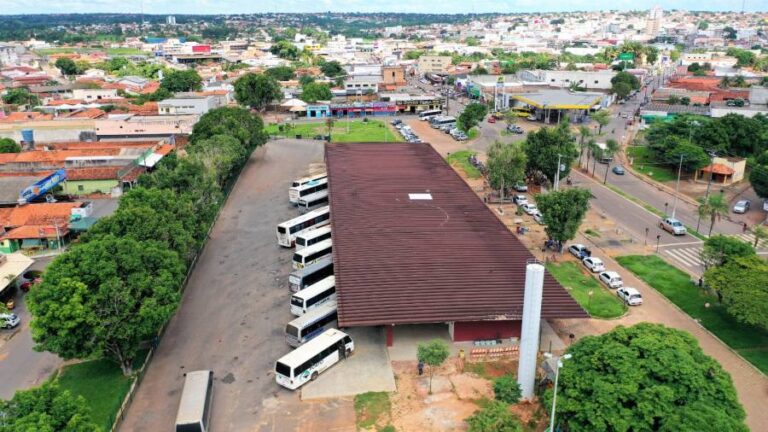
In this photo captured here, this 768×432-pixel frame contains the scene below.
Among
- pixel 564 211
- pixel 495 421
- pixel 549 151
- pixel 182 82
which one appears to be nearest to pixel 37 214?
pixel 564 211

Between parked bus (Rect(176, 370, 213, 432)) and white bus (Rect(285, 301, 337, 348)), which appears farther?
white bus (Rect(285, 301, 337, 348))

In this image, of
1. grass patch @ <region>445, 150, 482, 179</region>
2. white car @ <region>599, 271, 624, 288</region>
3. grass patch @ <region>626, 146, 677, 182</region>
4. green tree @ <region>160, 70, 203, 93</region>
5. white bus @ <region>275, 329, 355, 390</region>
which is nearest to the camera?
white bus @ <region>275, 329, 355, 390</region>

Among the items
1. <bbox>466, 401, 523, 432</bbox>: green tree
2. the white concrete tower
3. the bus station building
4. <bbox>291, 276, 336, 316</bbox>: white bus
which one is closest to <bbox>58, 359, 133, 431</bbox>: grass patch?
<bbox>291, 276, 336, 316</bbox>: white bus

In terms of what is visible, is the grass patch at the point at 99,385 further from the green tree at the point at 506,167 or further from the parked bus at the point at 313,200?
the green tree at the point at 506,167

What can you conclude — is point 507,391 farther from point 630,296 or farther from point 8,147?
point 8,147

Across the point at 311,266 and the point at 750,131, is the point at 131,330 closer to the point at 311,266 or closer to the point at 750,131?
the point at 311,266

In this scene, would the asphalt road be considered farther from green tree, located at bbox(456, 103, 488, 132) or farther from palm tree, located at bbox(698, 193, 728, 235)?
green tree, located at bbox(456, 103, 488, 132)

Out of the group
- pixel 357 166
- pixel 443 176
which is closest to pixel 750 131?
pixel 443 176
